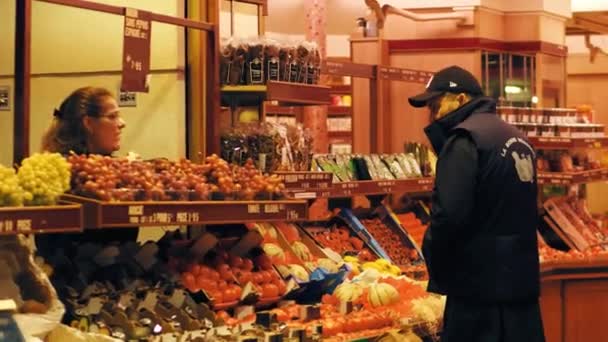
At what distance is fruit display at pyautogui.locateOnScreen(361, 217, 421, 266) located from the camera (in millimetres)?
6770

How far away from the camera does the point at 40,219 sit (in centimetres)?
333

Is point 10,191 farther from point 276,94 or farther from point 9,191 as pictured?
point 276,94

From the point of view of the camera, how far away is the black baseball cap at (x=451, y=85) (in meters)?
4.92

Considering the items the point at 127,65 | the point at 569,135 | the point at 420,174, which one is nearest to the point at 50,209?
the point at 127,65

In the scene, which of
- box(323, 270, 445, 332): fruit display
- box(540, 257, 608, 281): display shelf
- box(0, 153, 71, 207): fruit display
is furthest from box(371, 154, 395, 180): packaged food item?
box(0, 153, 71, 207): fruit display

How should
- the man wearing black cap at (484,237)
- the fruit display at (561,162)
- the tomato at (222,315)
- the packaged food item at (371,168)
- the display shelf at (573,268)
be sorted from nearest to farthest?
the tomato at (222,315), the man wearing black cap at (484,237), the packaged food item at (371,168), the display shelf at (573,268), the fruit display at (561,162)

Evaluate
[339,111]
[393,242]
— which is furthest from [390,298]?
[339,111]

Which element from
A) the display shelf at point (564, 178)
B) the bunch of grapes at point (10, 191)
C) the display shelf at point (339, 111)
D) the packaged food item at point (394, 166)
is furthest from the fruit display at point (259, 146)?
the display shelf at point (339, 111)

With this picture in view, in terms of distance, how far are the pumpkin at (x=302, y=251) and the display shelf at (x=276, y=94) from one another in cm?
73

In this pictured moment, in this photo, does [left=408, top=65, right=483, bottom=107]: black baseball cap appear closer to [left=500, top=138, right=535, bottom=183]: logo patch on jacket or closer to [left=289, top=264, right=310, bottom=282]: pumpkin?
[left=500, top=138, right=535, bottom=183]: logo patch on jacket

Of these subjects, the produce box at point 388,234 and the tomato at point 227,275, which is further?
the produce box at point 388,234

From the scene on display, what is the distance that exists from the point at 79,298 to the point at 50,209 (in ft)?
2.10

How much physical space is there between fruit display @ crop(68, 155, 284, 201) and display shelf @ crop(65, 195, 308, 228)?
5 cm

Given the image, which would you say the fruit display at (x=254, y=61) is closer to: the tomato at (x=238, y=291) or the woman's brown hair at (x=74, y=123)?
the woman's brown hair at (x=74, y=123)
